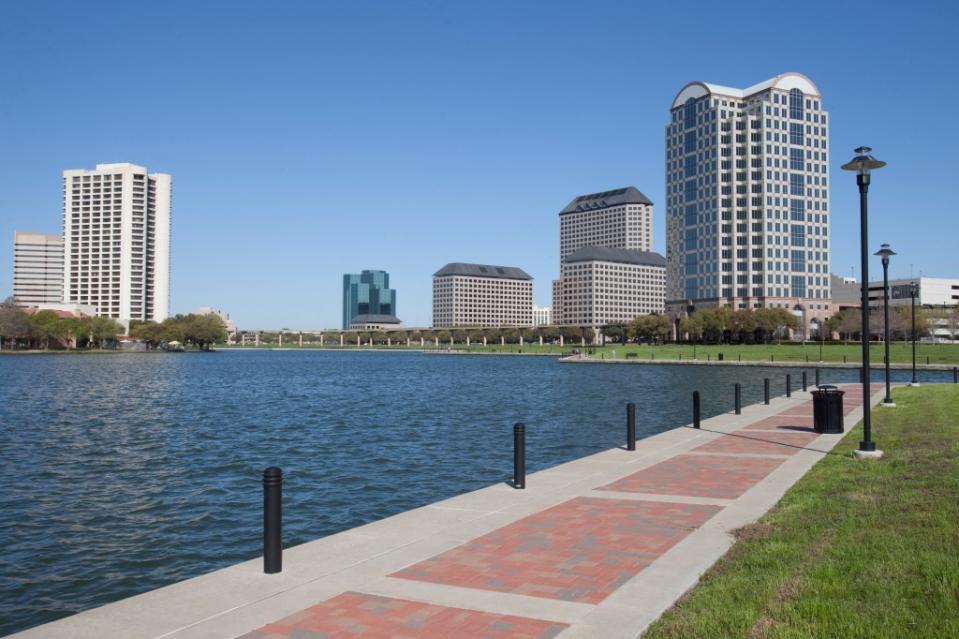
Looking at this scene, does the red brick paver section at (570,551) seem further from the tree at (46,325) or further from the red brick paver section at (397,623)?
the tree at (46,325)

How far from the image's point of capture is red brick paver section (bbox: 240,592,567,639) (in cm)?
661

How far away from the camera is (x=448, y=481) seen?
19031 mm

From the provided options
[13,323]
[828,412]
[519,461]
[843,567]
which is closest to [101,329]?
[13,323]

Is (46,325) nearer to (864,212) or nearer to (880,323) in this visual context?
(880,323)

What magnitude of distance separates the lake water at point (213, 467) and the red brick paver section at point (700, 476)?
4634 mm

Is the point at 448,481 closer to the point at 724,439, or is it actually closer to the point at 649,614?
the point at 724,439

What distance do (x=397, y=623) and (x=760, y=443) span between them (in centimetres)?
1496

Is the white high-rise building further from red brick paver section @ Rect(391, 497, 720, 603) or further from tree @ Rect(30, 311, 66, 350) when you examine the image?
red brick paver section @ Rect(391, 497, 720, 603)

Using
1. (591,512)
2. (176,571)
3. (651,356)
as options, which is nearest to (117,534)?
(176,571)

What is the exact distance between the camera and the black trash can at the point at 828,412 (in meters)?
21.4

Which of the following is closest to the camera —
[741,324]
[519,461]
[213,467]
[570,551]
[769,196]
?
[570,551]

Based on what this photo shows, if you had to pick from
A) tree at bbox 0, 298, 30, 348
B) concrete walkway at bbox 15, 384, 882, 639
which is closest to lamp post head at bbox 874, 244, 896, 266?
concrete walkway at bbox 15, 384, 882, 639

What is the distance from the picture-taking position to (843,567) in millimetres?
8211

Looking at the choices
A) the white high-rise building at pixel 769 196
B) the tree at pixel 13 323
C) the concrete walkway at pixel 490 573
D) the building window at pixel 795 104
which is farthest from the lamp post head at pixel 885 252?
the tree at pixel 13 323
